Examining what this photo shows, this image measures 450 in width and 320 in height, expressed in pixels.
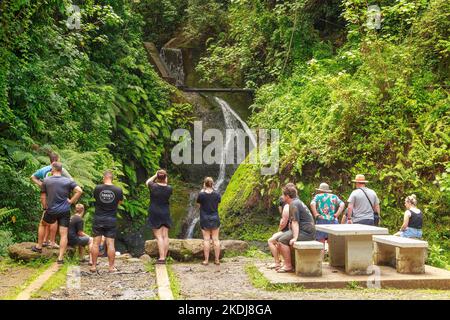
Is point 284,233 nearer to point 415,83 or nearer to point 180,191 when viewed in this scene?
point 415,83

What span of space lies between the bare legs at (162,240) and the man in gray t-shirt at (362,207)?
3694 mm

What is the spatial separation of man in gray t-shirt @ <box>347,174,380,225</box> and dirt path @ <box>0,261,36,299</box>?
6155 mm

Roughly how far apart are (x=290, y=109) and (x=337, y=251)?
843cm

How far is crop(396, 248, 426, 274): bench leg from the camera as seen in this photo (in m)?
9.01

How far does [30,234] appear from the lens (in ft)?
41.2

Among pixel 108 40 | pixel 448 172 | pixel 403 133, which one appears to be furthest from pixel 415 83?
pixel 108 40

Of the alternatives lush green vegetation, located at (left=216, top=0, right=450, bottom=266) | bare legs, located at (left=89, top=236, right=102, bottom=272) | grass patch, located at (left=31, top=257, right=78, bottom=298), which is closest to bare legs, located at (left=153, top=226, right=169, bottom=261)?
bare legs, located at (left=89, top=236, right=102, bottom=272)

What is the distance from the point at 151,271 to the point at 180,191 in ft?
40.6

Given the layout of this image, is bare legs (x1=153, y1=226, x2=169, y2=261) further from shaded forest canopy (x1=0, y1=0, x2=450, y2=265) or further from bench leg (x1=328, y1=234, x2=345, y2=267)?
bench leg (x1=328, y1=234, x2=345, y2=267)

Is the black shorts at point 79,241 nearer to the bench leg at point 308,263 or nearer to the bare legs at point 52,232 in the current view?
the bare legs at point 52,232

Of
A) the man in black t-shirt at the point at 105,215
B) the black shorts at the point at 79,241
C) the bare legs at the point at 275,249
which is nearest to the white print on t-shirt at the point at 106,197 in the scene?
the man in black t-shirt at the point at 105,215

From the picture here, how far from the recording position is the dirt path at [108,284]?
7.74m

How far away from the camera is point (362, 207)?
10648mm

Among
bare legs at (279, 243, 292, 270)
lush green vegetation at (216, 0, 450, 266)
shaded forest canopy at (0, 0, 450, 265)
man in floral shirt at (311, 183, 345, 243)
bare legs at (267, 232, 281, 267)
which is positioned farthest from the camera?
lush green vegetation at (216, 0, 450, 266)
